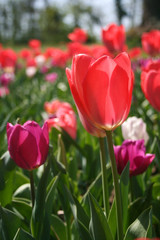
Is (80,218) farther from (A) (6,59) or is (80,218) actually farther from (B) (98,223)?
(A) (6,59)

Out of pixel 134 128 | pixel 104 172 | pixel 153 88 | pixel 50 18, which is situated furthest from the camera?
pixel 50 18

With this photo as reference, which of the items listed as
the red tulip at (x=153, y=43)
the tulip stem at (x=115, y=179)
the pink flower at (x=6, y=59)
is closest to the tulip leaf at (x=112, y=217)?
the tulip stem at (x=115, y=179)

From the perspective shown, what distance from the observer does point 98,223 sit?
0.69 m

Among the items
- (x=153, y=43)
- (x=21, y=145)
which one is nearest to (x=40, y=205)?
(x=21, y=145)

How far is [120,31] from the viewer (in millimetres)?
2219

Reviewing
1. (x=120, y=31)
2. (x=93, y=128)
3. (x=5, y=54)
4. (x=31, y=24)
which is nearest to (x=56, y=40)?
(x=31, y=24)

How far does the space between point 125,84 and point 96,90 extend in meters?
0.05

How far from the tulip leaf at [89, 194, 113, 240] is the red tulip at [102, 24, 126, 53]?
171 cm

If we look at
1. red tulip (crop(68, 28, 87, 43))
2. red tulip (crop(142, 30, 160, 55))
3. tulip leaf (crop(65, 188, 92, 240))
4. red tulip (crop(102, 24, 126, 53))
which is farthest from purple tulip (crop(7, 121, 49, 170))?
red tulip (crop(68, 28, 87, 43))

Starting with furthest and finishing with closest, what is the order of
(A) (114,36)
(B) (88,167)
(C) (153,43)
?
(C) (153,43), (A) (114,36), (B) (88,167)

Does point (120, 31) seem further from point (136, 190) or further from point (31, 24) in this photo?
point (31, 24)

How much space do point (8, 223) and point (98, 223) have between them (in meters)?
0.22

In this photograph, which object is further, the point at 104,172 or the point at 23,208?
the point at 23,208

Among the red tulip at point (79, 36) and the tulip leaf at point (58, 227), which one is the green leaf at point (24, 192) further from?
the red tulip at point (79, 36)
